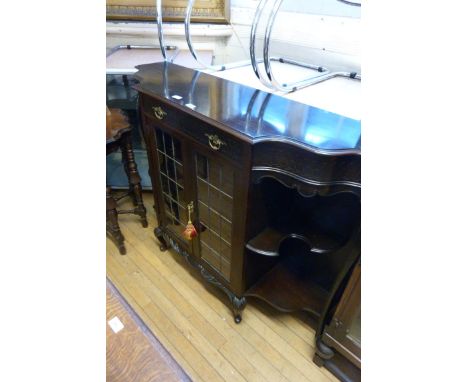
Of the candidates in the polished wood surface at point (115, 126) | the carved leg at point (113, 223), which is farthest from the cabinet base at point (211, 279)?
the polished wood surface at point (115, 126)

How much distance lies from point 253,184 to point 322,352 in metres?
0.72

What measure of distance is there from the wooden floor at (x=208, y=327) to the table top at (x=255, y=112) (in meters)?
0.90

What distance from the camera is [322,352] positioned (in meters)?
1.09

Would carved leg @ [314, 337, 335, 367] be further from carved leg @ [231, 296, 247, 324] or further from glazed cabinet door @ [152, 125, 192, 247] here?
glazed cabinet door @ [152, 125, 192, 247]

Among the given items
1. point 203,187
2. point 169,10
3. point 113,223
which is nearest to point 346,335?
point 203,187

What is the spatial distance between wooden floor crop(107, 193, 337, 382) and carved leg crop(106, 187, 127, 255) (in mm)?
63

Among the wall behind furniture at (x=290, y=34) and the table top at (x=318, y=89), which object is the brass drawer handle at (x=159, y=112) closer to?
the table top at (x=318, y=89)

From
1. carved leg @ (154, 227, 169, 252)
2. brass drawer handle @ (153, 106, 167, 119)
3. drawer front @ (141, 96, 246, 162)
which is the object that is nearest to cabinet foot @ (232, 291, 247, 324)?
carved leg @ (154, 227, 169, 252)

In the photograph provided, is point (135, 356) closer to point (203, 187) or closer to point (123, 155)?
point (203, 187)

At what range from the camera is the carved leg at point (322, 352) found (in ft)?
3.53

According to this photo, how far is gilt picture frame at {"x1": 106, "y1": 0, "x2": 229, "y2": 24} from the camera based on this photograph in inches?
64.7
